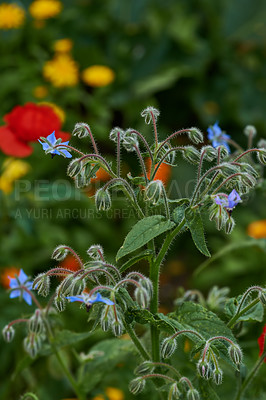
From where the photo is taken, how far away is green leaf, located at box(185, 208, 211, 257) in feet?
4.39

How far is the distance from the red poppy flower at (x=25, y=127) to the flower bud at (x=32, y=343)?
1008 millimetres

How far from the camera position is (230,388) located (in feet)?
6.97

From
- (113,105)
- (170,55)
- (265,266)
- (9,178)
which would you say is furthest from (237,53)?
(9,178)

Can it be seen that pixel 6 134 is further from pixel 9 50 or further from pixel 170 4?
pixel 170 4

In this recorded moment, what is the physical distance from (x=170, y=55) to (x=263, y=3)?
3.63 feet

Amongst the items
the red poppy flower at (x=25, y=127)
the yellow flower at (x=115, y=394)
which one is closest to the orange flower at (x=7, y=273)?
the red poppy flower at (x=25, y=127)

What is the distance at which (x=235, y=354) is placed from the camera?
1340 millimetres

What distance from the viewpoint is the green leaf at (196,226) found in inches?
52.7

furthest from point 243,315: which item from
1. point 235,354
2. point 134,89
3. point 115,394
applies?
point 134,89

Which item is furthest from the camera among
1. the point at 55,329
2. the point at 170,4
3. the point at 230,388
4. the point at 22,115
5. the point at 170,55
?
the point at 170,4

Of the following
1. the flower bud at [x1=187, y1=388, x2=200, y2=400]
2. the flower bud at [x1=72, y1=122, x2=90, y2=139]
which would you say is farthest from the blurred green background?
the flower bud at [x1=187, y1=388, x2=200, y2=400]

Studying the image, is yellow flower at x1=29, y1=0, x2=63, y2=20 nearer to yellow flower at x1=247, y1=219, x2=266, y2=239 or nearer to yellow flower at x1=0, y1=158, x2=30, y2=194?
yellow flower at x1=0, y1=158, x2=30, y2=194

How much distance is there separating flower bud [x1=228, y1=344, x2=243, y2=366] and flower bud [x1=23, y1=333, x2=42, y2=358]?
→ 56 centimetres

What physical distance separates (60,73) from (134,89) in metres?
0.81
